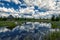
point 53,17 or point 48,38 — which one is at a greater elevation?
point 48,38

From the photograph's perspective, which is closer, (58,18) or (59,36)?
(59,36)

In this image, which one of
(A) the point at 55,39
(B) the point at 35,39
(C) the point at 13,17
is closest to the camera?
(A) the point at 55,39

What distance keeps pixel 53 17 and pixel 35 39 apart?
9457 cm

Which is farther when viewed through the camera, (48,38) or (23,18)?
(23,18)

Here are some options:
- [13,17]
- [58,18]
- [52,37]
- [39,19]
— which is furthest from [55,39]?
[39,19]

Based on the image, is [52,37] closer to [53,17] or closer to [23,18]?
[53,17]

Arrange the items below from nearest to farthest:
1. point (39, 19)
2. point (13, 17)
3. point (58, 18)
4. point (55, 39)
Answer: point (55, 39)
point (58, 18)
point (13, 17)
point (39, 19)

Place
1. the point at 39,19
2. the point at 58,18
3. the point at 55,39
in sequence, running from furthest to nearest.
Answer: the point at 39,19, the point at 58,18, the point at 55,39

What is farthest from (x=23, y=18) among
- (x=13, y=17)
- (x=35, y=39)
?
(x=35, y=39)

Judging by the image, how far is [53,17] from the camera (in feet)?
387

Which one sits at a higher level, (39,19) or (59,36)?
(59,36)

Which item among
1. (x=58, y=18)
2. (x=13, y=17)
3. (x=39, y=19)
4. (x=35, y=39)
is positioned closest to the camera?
(x=35, y=39)

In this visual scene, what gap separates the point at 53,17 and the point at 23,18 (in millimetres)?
31688

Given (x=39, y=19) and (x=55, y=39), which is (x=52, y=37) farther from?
(x=39, y=19)
